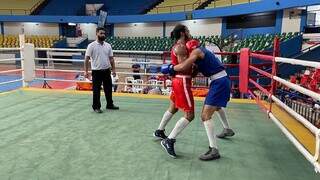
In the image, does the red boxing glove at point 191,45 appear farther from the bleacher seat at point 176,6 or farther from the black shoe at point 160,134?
the bleacher seat at point 176,6

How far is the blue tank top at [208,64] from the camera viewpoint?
3029 millimetres

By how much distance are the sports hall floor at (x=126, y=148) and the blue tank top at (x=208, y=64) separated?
84 centimetres

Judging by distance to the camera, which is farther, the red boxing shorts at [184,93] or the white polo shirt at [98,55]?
the white polo shirt at [98,55]

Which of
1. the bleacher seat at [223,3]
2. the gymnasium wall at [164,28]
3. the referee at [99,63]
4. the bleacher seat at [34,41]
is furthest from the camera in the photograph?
the bleacher seat at [34,41]


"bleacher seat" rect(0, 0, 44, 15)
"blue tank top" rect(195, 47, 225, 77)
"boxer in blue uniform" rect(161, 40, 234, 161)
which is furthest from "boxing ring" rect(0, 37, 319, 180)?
"bleacher seat" rect(0, 0, 44, 15)

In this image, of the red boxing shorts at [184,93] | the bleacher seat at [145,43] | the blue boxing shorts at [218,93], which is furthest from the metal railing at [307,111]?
the bleacher seat at [145,43]

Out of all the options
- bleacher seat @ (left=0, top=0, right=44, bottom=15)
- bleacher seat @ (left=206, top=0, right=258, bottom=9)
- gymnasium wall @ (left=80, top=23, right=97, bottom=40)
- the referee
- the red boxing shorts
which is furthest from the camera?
gymnasium wall @ (left=80, top=23, right=97, bottom=40)

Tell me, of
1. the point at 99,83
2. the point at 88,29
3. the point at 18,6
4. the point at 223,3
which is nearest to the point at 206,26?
the point at 223,3

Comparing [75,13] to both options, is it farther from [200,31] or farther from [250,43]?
[250,43]

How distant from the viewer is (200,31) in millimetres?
20422

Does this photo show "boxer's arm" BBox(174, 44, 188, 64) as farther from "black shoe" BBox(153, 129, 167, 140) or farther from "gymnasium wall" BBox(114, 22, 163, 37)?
"gymnasium wall" BBox(114, 22, 163, 37)

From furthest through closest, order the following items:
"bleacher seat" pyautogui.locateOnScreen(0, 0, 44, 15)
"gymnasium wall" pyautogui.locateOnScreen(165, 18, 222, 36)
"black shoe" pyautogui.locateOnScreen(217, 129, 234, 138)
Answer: "bleacher seat" pyautogui.locateOnScreen(0, 0, 44, 15)
"gymnasium wall" pyautogui.locateOnScreen(165, 18, 222, 36)
"black shoe" pyautogui.locateOnScreen(217, 129, 234, 138)

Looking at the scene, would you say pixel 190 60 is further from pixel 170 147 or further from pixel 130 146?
pixel 130 146

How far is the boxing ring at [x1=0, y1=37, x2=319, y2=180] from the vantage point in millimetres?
2676
